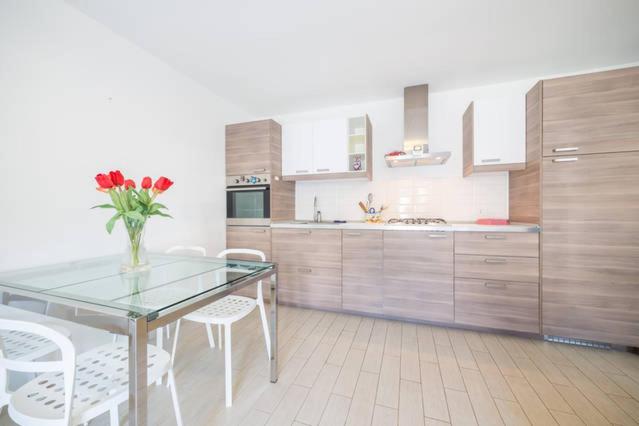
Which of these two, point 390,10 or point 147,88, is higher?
point 390,10

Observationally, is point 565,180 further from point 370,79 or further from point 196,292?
point 196,292

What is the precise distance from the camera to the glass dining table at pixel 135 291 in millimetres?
787

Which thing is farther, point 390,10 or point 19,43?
point 390,10

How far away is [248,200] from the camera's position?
296 cm

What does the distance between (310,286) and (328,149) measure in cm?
155

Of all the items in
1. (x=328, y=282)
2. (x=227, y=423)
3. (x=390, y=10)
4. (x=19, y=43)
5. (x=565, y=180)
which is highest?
(x=390, y=10)

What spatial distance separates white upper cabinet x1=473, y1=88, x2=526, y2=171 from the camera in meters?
2.23

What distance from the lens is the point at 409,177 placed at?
2.91m

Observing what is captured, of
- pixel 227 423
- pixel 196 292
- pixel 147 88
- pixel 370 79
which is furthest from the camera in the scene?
pixel 370 79

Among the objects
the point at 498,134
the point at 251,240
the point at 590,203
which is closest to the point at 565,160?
the point at 590,203

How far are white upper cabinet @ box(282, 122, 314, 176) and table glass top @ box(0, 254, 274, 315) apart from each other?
5.31ft

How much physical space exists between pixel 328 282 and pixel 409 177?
60.5 inches

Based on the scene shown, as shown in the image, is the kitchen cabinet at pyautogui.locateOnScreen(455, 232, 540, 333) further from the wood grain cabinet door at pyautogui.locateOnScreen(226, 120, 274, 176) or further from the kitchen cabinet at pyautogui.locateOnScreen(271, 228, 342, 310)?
the wood grain cabinet door at pyautogui.locateOnScreen(226, 120, 274, 176)

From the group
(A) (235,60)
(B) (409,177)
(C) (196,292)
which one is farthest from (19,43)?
(B) (409,177)
